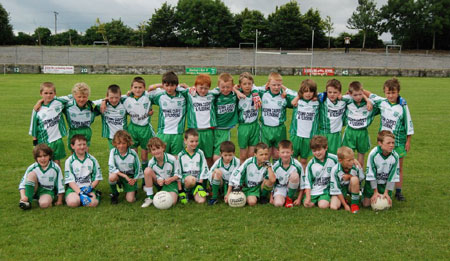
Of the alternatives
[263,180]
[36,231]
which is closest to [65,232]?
[36,231]

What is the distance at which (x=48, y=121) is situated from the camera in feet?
17.7

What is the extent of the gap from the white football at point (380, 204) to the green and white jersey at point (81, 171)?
146 inches

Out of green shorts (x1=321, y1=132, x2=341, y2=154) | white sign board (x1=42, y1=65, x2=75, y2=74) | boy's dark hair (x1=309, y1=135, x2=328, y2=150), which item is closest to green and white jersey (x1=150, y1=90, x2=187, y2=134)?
boy's dark hair (x1=309, y1=135, x2=328, y2=150)

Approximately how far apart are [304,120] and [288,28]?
51243 millimetres

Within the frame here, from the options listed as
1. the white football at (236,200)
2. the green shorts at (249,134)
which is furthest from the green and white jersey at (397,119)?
the white football at (236,200)

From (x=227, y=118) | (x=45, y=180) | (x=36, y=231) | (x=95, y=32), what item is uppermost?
(x=95, y=32)

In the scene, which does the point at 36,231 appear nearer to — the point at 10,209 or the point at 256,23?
the point at 10,209

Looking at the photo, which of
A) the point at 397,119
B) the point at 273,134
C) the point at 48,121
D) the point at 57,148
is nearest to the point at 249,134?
the point at 273,134

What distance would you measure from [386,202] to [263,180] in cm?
160

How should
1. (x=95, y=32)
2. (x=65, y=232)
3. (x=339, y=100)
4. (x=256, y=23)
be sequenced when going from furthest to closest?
1. (x=95, y=32)
2. (x=256, y=23)
3. (x=339, y=100)
4. (x=65, y=232)

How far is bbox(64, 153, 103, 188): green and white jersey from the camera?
506 centimetres

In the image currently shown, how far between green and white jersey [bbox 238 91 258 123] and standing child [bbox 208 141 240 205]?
79 cm

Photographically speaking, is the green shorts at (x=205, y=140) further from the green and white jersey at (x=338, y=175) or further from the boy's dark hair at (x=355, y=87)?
the boy's dark hair at (x=355, y=87)

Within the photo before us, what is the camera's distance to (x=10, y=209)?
15.6ft
